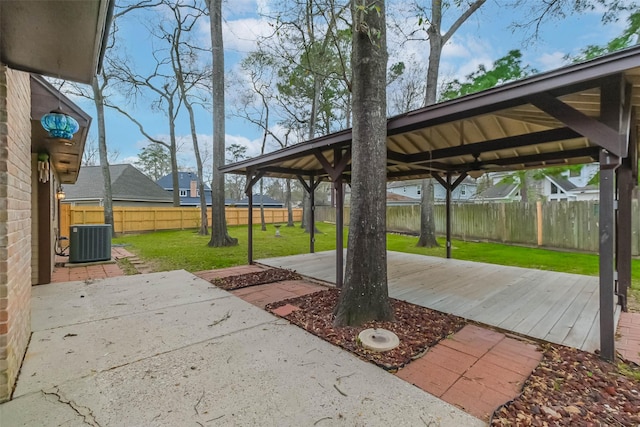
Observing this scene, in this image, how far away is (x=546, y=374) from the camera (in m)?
2.20

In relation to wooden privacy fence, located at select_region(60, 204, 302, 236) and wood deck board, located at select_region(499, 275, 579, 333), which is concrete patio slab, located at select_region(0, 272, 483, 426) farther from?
wooden privacy fence, located at select_region(60, 204, 302, 236)

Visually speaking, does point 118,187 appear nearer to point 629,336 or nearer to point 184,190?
point 184,190

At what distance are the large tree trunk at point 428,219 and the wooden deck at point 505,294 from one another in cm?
312

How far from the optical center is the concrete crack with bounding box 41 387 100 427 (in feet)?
5.48

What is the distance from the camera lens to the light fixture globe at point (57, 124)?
287 cm

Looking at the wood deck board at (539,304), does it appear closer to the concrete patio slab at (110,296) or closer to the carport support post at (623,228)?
the carport support post at (623,228)

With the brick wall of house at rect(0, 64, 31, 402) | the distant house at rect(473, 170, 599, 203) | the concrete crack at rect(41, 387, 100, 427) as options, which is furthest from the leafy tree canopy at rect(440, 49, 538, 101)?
the concrete crack at rect(41, 387, 100, 427)

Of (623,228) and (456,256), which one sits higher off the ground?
(623,228)

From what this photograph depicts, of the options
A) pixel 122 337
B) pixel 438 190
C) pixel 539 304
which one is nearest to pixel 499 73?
pixel 539 304

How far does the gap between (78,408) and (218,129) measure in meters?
9.79

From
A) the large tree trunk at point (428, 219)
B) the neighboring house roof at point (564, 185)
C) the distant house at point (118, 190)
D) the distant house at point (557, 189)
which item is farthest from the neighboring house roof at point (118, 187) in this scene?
the neighboring house roof at point (564, 185)

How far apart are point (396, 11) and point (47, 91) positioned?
5.45m

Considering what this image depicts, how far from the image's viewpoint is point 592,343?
2619 mm

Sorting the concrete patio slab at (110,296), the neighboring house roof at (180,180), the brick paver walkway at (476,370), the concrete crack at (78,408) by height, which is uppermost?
the neighboring house roof at (180,180)
